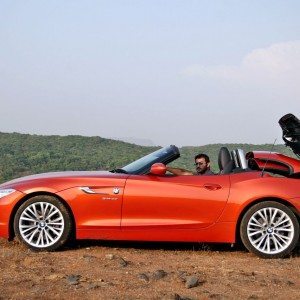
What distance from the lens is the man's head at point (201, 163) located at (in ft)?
26.2

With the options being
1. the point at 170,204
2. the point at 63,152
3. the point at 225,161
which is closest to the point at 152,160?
the point at 170,204

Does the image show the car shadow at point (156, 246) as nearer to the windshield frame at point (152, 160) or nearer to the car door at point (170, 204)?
the car door at point (170, 204)

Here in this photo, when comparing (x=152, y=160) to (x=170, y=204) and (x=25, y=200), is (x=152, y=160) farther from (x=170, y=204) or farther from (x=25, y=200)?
(x=25, y=200)

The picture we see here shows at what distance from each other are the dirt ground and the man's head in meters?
1.00

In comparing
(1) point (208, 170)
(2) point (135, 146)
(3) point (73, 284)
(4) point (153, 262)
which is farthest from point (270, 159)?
(2) point (135, 146)

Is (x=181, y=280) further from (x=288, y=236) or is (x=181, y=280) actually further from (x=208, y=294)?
(x=288, y=236)

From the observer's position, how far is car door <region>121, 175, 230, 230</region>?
23.5ft

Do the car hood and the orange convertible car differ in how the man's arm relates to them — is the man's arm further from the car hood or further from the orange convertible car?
the car hood

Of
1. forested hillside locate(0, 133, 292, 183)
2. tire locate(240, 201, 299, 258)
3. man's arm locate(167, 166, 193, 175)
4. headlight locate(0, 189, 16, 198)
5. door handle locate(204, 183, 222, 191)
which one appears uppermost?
forested hillside locate(0, 133, 292, 183)

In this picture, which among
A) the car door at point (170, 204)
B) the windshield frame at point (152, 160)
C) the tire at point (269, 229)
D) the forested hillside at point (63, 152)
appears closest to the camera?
the car door at point (170, 204)

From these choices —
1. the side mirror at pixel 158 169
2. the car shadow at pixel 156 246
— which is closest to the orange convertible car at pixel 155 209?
the side mirror at pixel 158 169

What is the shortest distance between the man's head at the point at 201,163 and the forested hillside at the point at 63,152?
33.1m

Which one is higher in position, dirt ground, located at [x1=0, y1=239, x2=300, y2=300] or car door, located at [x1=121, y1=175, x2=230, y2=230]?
car door, located at [x1=121, y1=175, x2=230, y2=230]

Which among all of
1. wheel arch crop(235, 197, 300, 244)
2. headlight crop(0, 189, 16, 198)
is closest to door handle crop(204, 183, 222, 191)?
wheel arch crop(235, 197, 300, 244)
